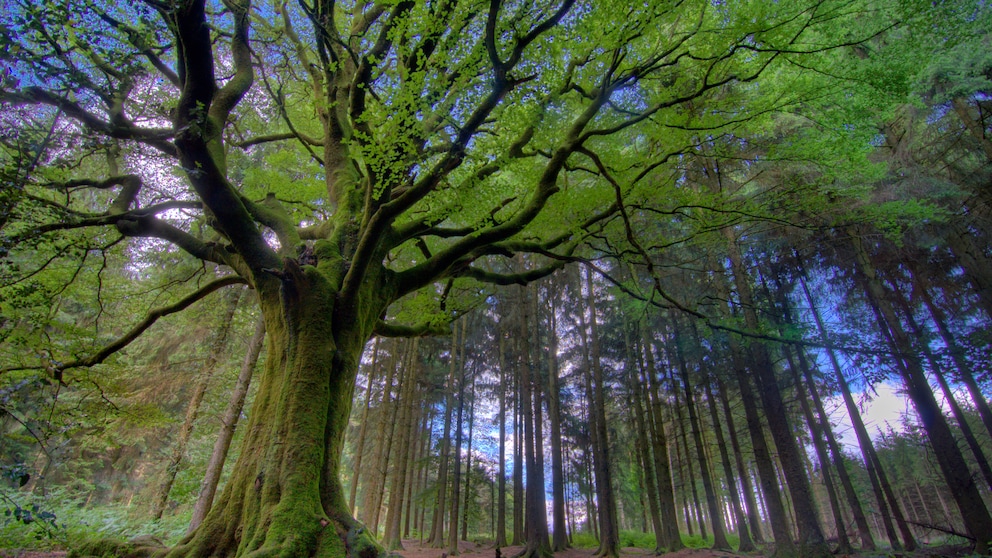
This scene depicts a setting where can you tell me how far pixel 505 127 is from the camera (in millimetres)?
4930

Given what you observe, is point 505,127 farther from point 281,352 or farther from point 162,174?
point 162,174

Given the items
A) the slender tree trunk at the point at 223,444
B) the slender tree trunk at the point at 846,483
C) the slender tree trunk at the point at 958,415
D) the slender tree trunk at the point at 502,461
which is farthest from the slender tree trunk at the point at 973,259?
the slender tree trunk at the point at 223,444

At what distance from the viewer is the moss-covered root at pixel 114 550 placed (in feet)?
11.7

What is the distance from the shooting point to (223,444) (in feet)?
25.9

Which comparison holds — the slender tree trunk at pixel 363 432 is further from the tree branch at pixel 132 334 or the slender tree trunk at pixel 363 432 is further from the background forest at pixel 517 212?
the tree branch at pixel 132 334

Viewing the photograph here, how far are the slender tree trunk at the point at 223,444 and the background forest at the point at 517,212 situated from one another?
6cm

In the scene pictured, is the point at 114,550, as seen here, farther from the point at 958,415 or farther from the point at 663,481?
the point at 958,415

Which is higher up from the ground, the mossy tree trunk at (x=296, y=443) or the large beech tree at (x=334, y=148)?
the large beech tree at (x=334, y=148)

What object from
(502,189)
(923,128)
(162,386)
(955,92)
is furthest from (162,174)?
(923,128)

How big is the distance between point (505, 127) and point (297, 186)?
150 inches

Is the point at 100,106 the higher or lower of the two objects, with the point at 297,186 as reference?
lower

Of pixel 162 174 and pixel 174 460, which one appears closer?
pixel 162 174

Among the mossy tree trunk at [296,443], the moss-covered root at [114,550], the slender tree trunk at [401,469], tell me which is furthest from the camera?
the slender tree trunk at [401,469]

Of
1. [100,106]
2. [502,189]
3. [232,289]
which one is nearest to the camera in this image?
[100,106]
